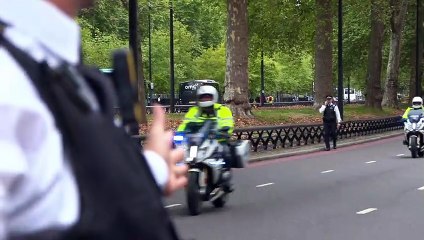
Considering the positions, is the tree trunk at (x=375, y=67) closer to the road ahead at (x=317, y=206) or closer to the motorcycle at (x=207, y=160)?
the road ahead at (x=317, y=206)

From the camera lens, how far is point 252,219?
9367 millimetres

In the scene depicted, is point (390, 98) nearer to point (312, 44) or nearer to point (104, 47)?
point (312, 44)

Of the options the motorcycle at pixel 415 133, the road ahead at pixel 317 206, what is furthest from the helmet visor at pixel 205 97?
the motorcycle at pixel 415 133

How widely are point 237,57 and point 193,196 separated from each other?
17150 mm

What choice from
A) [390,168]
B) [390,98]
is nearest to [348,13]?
[390,98]

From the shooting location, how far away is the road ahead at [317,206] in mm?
8367

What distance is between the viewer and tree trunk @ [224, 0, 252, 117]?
26.4 meters

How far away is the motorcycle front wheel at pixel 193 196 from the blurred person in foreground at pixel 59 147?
8.54 metres

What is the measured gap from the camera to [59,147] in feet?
3.72

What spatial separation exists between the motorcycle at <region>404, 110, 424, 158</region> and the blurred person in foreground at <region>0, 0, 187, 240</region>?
1933 cm

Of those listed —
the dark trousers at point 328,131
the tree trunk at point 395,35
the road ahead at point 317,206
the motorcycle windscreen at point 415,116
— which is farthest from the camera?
the tree trunk at point 395,35

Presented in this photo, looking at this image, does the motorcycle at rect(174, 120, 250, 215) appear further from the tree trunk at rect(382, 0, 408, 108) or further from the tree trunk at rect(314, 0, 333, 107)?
the tree trunk at rect(382, 0, 408, 108)

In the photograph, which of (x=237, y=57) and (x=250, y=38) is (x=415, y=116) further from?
(x=250, y=38)

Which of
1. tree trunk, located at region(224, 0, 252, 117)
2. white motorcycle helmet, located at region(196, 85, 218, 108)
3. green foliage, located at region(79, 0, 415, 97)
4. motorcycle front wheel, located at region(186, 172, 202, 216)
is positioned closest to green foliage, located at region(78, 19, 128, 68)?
green foliage, located at region(79, 0, 415, 97)
